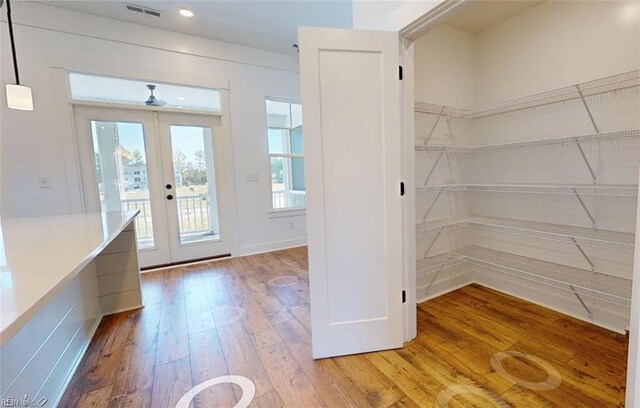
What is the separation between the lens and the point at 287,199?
181 inches

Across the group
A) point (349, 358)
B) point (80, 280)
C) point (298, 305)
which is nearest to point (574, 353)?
point (349, 358)

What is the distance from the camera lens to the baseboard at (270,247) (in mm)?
4137

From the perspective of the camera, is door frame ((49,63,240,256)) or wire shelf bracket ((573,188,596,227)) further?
door frame ((49,63,240,256))

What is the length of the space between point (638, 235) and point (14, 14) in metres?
4.71

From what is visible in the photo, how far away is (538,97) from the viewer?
234cm

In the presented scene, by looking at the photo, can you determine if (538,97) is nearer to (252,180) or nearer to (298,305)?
(298,305)

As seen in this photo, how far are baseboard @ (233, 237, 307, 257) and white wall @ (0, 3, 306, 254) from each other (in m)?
0.02

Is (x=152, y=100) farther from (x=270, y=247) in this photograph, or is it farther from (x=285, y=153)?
(x=270, y=247)

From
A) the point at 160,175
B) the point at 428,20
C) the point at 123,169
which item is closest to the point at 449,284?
the point at 428,20

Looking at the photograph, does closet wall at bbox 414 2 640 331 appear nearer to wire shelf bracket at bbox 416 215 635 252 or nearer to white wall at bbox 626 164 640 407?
wire shelf bracket at bbox 416 215 635 252

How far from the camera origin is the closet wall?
196 centimetres

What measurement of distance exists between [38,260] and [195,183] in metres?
3.05

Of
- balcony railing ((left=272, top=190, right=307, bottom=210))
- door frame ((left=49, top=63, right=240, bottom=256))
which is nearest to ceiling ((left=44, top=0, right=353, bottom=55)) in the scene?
door frame ((left=49, top=63, right=240, bottom=256))

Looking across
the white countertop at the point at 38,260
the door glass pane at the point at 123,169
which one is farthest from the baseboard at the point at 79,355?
the door glass pane at the point at 123,169
